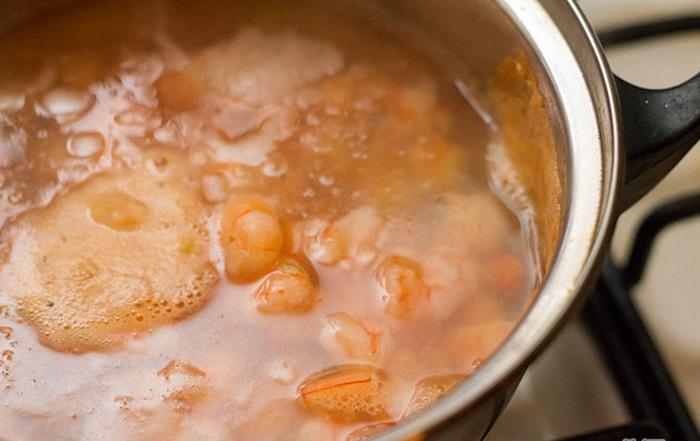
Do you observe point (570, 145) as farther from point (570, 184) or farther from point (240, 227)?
point (240, 227)

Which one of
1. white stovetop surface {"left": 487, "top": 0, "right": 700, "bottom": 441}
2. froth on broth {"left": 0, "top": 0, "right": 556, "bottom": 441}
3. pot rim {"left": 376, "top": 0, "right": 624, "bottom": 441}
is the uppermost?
pot rim {"left": 376, "top": 0, "right": 624, "bottom": 441}

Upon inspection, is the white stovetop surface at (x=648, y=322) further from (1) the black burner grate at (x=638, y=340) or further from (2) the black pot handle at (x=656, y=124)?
(2) the black pot handle at (x=656, y=124)

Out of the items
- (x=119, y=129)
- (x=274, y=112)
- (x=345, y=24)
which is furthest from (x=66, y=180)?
(x=345, y=24)

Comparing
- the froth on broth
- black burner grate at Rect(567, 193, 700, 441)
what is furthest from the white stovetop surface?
the froth on broth

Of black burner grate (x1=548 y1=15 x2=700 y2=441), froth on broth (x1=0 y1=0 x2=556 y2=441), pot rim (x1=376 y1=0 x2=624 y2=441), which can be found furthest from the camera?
black burner grate (x1=548 y1=15 x2=700 y2=441)

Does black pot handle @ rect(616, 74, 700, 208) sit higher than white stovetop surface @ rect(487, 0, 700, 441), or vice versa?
black pot handle @ rect(616, 74, 700, 208)

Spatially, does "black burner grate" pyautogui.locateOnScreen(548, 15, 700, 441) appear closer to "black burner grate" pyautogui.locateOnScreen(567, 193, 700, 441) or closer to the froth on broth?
"black burner grate" pyautogui.locateOnScreen(567, 193, 700, 441)

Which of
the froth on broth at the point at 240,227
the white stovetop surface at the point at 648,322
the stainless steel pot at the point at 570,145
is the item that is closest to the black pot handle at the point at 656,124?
the stainless steel pot at the point at 570,145

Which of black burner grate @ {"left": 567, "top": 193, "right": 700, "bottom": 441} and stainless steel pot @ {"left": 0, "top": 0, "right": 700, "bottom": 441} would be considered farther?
black burner grate @ {"left": 567, "top": 193, "right": 700, "bottom": 441}

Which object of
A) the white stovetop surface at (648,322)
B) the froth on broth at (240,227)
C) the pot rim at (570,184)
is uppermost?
the pot rim at (570,184)
